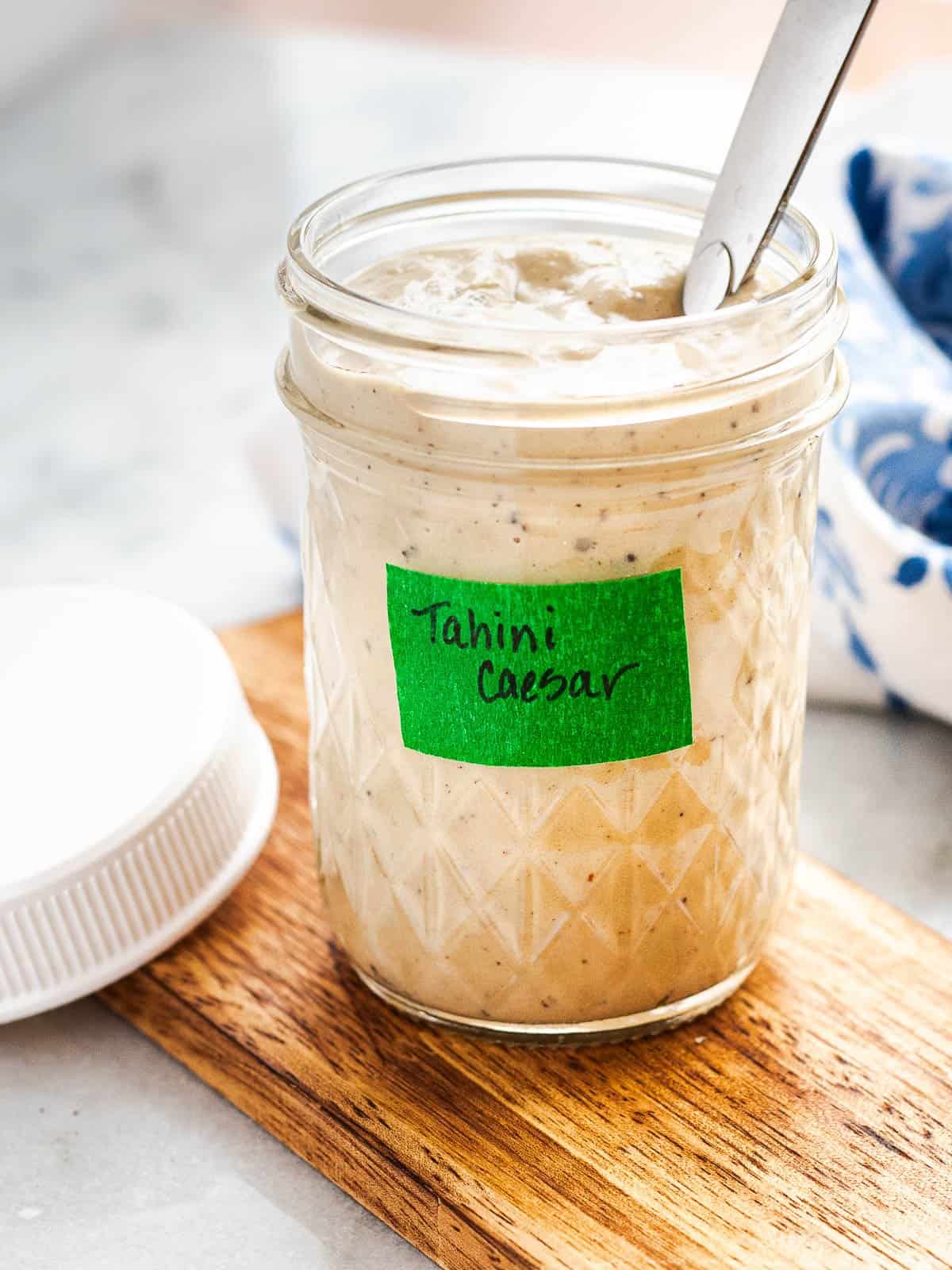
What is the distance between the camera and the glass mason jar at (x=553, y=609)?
50 cm

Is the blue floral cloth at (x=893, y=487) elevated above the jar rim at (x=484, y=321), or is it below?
below

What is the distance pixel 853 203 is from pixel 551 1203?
679 mm

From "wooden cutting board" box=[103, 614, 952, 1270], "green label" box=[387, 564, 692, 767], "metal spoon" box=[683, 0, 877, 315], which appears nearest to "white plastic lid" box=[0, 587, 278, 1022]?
"wooden cutting board" box=[103, 614, 952, 1270]

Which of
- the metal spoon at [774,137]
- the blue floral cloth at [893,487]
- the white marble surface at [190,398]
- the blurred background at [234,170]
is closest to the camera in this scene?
the metal spoon at [774,137]

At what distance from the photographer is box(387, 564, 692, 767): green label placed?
524 mm

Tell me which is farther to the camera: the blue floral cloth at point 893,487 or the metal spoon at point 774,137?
the blue floral cloth at point 893,487

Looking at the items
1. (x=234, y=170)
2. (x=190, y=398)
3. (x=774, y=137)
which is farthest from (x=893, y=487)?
(x=234, y=170)

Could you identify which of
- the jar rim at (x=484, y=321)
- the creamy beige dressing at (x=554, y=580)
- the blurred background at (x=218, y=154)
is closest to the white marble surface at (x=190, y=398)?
the blurred background at (x=218, y=154)

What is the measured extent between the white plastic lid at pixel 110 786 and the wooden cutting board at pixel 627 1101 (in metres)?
0.04

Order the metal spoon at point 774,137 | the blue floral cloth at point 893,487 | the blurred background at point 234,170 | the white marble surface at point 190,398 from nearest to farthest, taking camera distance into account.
→ 1. the metal spoon at point 774,137
2. the white marble surface at point 190,398
3. the blue floral cloth at point 893,487
4. the blurred background at point 234,170

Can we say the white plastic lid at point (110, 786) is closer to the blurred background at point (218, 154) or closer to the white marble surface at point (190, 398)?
the white marble surface at point (190, 398)

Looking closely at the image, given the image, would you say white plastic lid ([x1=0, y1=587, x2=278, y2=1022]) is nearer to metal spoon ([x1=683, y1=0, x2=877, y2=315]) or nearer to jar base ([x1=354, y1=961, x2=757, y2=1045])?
jar base ([x1=354, y1=961, x2=757, y2=1045])

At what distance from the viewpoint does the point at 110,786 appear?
0.66 meters

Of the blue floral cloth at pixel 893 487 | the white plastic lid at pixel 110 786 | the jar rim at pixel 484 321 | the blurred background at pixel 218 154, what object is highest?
the jar rim at pixel 484 321
